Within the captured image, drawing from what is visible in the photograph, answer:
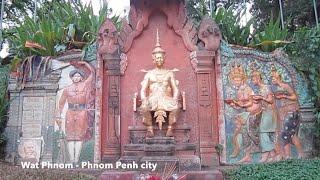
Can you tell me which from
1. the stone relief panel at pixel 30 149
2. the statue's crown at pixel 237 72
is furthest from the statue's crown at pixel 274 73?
the stone relief panel at pixel 30 149

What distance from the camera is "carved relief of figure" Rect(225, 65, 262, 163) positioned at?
27.1 feet

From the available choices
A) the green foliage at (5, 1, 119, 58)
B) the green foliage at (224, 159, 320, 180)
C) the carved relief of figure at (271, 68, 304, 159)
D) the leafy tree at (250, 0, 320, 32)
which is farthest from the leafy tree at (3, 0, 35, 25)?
the green foliage at (224, 159, 320, 180)

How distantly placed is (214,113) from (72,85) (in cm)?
329

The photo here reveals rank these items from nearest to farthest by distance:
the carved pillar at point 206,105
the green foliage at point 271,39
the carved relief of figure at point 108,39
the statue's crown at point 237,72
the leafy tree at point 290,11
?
the carved pillar at point 206,105 → the carved relief of figure at point 108,39 → the statue's crown at point 237,72 → the green foliage at point 271,39 → the leafy tree at point 290,11

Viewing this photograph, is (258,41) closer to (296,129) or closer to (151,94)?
(296,129)

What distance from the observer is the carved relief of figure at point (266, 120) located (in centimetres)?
824

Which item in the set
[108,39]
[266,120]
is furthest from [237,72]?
[108,39]

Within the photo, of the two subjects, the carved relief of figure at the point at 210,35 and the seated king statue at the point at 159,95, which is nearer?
the seated king statue at the point at 159,95

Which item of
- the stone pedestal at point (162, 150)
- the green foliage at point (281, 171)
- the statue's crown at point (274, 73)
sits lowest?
the green foliage at point (281, 171)

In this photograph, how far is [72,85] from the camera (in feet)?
28.1

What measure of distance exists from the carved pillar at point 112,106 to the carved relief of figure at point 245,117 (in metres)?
2.49

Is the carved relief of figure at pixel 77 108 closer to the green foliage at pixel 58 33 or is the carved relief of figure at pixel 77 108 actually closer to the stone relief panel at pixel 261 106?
the green foliage at pixel 58 33

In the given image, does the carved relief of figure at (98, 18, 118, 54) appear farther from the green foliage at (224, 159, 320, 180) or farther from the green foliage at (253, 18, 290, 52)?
the green foliage at (224, 159, 320, 180)

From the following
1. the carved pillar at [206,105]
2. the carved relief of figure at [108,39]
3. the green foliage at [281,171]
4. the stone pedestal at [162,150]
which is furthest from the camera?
the carved relief of figure at [108,39]
